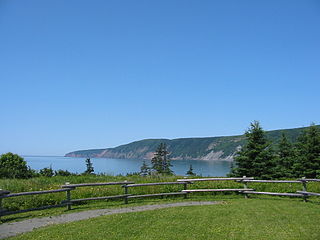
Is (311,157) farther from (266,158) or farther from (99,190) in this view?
(99,190)

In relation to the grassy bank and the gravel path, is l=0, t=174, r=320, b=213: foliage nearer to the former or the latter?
the grassy bank

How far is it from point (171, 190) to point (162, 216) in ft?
18.9

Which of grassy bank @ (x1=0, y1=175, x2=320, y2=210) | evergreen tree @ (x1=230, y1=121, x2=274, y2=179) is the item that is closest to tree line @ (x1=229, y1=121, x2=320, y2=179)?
evergreen tree @ (x1=230, y1=121, x2=274, y2=179)

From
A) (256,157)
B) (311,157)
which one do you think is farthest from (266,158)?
(311,157)

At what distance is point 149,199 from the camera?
14320 mm

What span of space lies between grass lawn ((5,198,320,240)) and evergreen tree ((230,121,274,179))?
1331 centimetres

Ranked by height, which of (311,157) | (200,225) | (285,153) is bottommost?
(200,225)

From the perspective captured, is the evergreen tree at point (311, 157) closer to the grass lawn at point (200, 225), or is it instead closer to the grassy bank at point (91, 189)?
the grassy bank at point (91, 189)

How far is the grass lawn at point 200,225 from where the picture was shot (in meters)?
7.47

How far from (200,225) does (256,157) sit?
17326 millimetres

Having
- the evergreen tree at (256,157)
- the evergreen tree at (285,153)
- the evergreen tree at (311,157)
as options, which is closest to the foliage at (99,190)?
the evergreen tree at (256,157)

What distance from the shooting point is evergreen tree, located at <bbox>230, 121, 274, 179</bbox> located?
24.1 m

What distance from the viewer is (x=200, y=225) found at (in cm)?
840

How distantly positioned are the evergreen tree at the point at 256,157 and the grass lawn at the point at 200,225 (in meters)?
13.3
